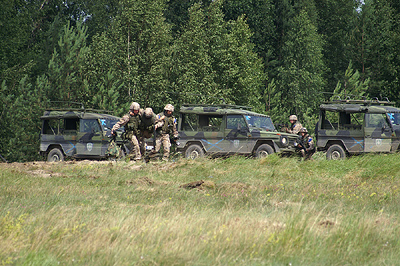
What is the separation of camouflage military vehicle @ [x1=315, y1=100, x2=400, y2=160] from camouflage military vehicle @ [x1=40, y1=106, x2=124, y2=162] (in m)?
6.84

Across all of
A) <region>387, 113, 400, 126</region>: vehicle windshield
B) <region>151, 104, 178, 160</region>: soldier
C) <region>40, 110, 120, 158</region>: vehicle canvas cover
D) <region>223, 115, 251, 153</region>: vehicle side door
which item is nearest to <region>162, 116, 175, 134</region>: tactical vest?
<region>151, 104, 178, 160</region>: soldier

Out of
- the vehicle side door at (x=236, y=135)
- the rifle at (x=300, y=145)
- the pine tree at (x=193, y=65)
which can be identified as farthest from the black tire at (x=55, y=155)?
the pine tree at (x=193, y=65)

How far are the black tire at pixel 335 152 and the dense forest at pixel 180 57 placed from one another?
1080 centimetres

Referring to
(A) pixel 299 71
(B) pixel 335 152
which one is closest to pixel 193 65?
(A) pixel 299 71

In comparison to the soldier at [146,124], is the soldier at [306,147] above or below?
below

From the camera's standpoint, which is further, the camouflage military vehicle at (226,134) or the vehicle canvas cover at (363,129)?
the vehicle canvas cover at (363,129)

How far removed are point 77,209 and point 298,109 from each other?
31.7 m

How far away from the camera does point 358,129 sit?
17188 millimetres

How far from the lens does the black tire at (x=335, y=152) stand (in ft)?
55.7

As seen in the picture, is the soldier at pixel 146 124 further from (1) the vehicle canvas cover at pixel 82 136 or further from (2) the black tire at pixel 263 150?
(2) the black tire at pixel 263 150

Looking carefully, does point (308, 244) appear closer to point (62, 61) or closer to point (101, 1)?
point (62, 61)

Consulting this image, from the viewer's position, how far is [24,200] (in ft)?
26.1

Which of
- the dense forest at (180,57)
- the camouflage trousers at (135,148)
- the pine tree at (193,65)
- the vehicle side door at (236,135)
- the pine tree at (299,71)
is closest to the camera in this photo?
the camouflage trousers at (135,148)

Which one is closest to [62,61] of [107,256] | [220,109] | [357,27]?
A: [220,109]
